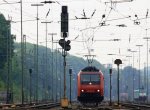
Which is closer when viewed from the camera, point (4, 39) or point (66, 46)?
point (66, 46)

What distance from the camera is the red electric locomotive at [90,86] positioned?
202 feet

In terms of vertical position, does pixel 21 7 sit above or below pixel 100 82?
above

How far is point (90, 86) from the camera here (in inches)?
2427

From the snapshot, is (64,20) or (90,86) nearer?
(64,20)

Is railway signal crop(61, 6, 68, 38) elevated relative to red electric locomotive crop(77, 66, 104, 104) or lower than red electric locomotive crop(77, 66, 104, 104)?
elevated

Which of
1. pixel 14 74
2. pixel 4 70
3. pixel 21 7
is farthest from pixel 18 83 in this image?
pixel 21 7

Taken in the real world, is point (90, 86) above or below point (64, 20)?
below

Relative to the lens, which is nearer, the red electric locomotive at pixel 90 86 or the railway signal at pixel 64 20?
the railway signal at pixel 64 20

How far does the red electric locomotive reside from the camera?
61.5 meters

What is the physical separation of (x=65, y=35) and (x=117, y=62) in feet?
31.6

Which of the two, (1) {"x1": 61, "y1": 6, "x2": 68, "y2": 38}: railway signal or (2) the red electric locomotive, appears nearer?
(1) {"x1": 61, "y1": 6, "x2": 68, "y2": 38}: railway signal

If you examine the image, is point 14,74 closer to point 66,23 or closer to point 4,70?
point 4,70

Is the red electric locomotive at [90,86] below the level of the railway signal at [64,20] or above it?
below

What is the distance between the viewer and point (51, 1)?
63125mm
